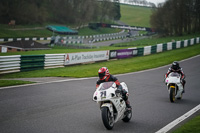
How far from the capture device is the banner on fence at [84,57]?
24.7m

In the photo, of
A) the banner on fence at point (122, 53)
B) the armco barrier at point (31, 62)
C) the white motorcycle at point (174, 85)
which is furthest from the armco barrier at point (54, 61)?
the white motorcycle at point (174, 85)

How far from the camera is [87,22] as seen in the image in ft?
317

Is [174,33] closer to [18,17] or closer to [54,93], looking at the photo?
[18,17]

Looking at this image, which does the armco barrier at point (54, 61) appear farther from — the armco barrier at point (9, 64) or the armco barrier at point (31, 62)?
the armco barrier at point (9, 64)

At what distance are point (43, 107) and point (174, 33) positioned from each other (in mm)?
70730

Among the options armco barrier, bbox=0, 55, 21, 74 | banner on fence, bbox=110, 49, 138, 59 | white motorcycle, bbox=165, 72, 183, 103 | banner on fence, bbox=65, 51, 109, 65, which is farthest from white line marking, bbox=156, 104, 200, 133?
banner on fence, bbox=110, 49, 138, 59

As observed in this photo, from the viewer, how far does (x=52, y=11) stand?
280 feet

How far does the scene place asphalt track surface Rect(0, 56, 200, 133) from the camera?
7859 mm

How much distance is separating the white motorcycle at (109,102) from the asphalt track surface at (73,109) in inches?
12.6

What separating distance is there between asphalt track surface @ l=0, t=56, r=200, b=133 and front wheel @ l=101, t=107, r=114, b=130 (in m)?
0.17

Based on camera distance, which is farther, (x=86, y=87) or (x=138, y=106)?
(x=86, y=87)

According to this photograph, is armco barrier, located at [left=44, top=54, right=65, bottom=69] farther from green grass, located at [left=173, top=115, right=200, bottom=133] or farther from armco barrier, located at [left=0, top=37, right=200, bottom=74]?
green grass, located at [left=173, top=115, right=200, bottom=133]

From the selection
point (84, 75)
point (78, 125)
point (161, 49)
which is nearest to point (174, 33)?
point (161, 49)

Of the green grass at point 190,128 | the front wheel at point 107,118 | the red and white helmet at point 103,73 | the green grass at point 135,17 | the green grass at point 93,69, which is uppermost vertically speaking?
the green grass at point 135,17
